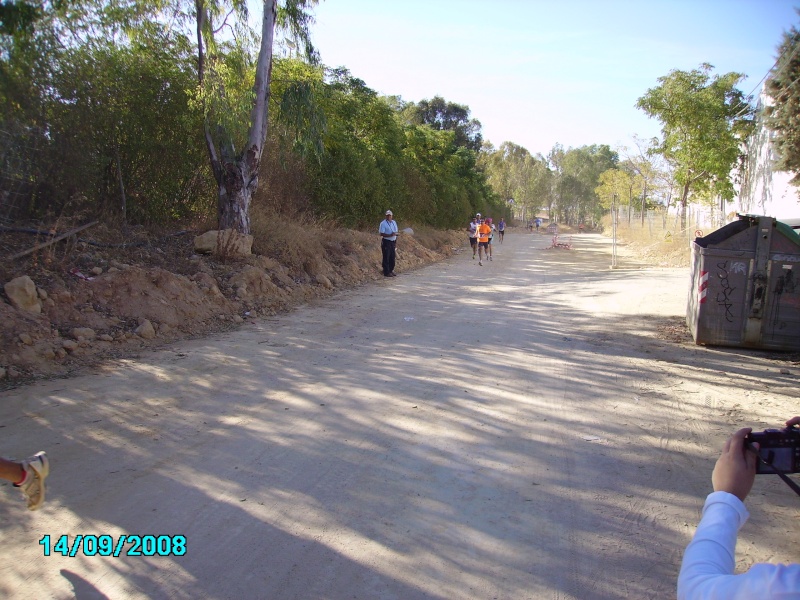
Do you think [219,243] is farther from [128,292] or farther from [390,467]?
[390,467]

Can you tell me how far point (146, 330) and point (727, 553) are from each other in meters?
7.89

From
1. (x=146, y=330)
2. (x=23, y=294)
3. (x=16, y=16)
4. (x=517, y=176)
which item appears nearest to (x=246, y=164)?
(x=16, y=16)

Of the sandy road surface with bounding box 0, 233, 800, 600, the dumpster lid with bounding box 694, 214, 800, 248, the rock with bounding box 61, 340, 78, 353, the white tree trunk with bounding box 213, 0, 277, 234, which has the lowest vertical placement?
the sandy road surface with bounding box 0, 233, 800, 600

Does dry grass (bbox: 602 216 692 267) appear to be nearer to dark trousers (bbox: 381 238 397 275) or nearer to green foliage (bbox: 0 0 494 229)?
dark trousers (bbox: 381 238 397 275)

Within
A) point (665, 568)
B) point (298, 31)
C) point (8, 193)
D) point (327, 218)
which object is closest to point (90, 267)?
point (8, 193)

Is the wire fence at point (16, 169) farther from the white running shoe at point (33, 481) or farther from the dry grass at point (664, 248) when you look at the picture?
the dry grass at point (664, 248)

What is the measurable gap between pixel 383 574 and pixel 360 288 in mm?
11547

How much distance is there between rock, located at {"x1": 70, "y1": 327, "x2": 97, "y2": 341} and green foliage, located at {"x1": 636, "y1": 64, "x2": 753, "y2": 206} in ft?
84.3

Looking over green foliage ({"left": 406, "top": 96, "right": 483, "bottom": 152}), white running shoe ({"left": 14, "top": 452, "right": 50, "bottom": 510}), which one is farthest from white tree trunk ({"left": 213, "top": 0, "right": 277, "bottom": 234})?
green foliage ({"left": 406, "top": 96, "right": 483, "bottom": 152})

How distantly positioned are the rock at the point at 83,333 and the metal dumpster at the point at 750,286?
326 inches

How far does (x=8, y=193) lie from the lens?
9.12 meters

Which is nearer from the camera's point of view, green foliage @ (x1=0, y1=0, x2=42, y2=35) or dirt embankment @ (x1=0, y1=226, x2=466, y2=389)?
dirt embankment @ (x1=0, y1=226, x2=466, y2=389)

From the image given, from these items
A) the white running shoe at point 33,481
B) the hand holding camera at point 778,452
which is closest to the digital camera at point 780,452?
the hand holding camera at point 778,452

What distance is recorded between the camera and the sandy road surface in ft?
10.2
